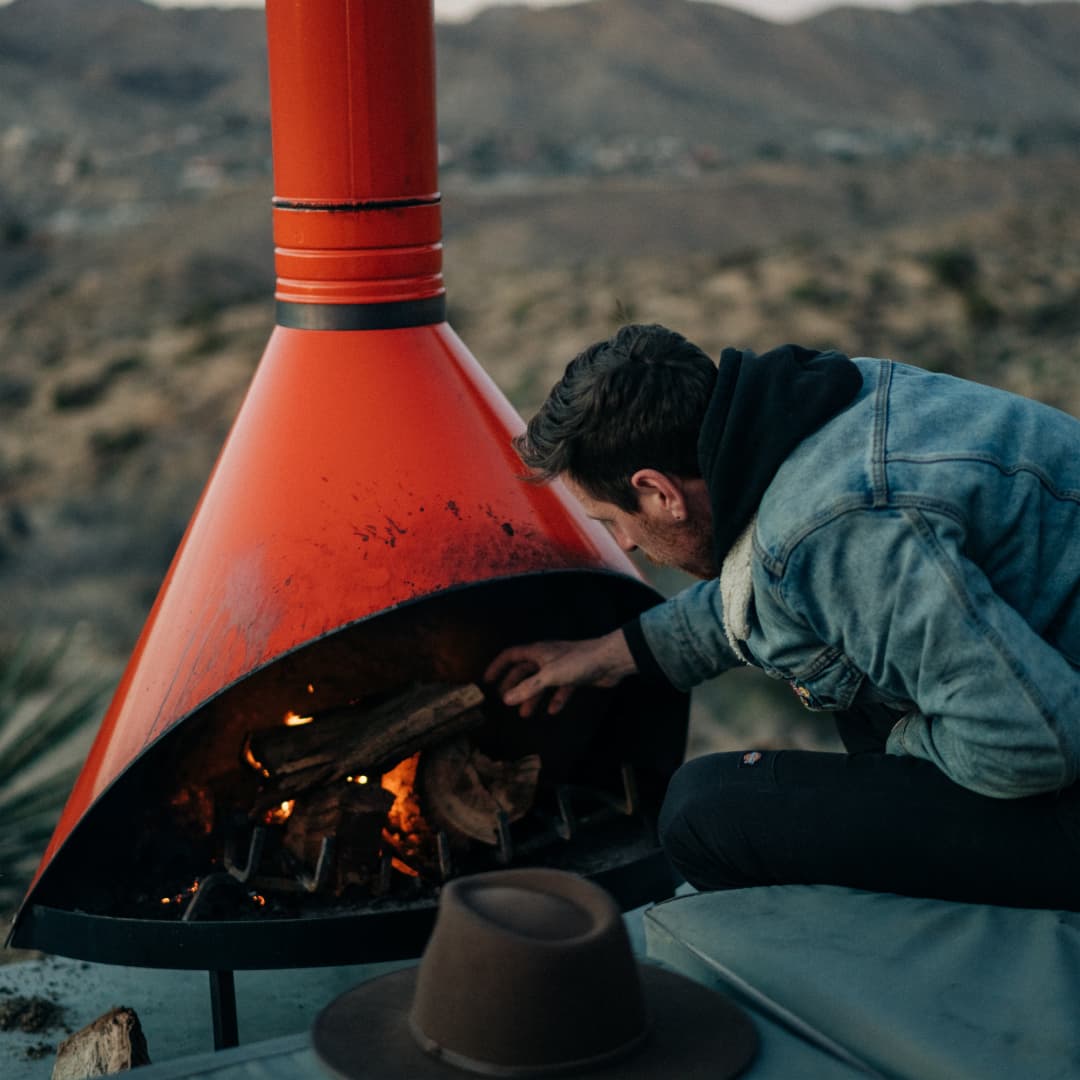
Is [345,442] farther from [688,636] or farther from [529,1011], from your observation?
[529,1011]

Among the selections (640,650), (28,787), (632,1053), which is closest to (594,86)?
(28,787)

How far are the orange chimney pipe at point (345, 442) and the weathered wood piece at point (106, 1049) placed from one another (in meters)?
0.25

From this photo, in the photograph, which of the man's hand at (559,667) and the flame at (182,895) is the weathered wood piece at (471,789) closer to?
the man's hand at (559,667)

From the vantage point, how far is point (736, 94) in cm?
5372

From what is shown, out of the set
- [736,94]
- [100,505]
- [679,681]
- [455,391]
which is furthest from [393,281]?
[736,94]

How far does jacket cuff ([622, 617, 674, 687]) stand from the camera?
242 cm

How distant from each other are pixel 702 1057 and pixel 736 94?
184 feet

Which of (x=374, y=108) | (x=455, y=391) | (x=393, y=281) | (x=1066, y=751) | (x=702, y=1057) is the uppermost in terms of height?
(x=374, y=108)

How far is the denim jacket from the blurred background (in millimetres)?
2113

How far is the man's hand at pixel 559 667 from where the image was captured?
2.43 metres

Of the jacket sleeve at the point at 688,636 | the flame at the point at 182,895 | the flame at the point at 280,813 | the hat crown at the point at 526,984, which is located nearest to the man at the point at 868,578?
the jacket sleeve at the point at 688,636

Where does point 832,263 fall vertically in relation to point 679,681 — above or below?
below

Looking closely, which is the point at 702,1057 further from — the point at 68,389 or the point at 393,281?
the point at 68,389

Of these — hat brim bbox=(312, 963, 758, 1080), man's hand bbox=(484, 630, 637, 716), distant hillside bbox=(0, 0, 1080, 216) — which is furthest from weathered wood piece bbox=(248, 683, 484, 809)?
distant hillside bbox=(0, 0, 1080, 216)
